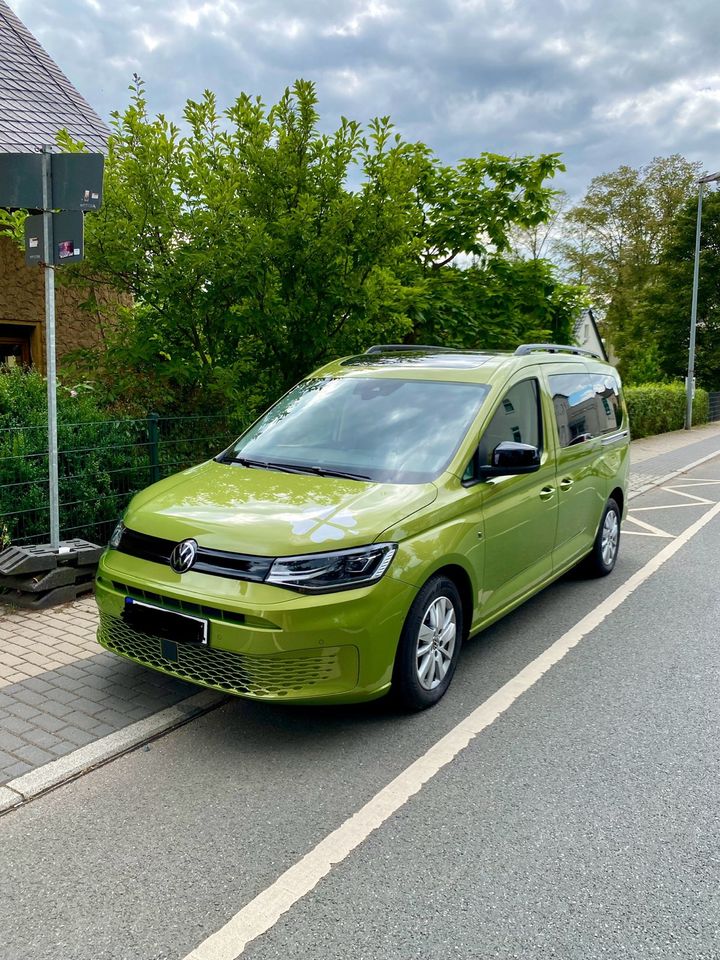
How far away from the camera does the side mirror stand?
4.50 meters

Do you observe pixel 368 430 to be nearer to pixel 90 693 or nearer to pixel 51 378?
pixel 90 693

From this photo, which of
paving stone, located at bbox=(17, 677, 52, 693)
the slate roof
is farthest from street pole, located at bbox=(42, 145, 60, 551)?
the slate roof

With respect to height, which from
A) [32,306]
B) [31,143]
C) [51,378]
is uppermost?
[31,143]

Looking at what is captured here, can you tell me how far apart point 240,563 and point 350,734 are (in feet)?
3.30

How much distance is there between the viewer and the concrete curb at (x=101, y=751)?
3385mm

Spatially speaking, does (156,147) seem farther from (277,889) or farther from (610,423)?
(277,889)

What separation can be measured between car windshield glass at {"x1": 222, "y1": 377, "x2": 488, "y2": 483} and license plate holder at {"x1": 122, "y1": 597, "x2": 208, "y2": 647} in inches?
46.4

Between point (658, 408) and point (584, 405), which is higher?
point (584, 405)

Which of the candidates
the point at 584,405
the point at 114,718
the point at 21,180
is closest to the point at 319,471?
the point at 114,718

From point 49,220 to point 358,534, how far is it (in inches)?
140

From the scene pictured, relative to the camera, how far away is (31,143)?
406 inches

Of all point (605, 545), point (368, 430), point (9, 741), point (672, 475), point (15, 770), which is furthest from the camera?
point (672, 475)

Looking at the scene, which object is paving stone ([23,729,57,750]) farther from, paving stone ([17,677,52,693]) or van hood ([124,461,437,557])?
van hood ([124,461,437,557])

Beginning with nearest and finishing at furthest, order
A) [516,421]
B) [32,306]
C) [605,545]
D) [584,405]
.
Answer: [516,421], [584,405], [605,545], [32,306]
